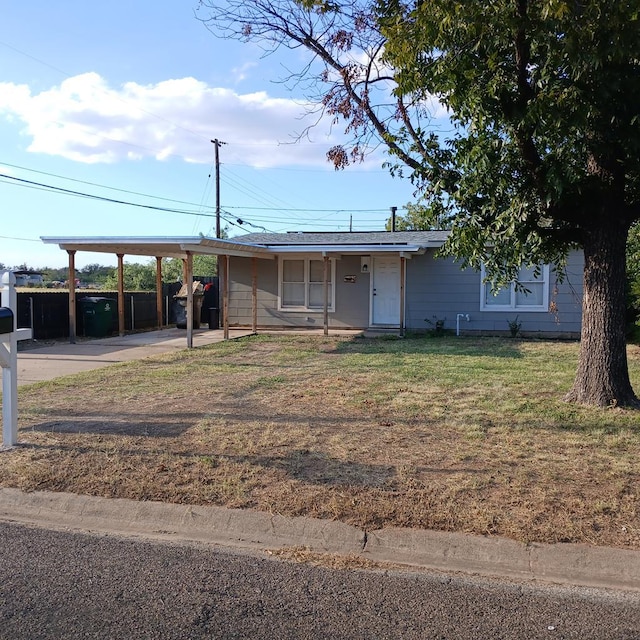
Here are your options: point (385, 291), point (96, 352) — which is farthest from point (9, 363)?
point (385, 291)

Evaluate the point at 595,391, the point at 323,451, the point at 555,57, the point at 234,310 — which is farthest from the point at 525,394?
the point at 234,310

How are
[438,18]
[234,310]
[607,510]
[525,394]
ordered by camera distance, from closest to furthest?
[607,510] < [438,18] < [525,394] < [234,310]

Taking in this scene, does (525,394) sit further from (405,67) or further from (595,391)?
(405,67)

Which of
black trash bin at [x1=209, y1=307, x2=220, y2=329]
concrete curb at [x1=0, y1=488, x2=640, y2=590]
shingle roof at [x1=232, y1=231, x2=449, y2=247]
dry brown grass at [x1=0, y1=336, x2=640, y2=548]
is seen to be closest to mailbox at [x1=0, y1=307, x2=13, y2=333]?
dry brown grass at [x1=0, y1=336, x2=640, y2=548]

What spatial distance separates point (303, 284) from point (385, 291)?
2.51 meters

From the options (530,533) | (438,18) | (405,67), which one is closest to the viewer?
(530,533)

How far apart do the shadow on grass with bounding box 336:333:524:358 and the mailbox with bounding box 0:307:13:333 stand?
8.14 meters

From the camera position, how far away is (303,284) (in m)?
18.4

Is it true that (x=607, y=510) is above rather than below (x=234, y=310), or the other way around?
below

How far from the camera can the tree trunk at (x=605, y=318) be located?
23.0ft

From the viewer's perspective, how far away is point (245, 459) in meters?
5.45

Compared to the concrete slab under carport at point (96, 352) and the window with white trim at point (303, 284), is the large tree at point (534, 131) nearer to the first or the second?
the concrete slab under carport at point (96, 352)

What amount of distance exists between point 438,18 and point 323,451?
4350 mm

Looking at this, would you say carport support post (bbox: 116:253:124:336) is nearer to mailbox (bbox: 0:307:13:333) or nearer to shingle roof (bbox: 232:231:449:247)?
shingle roof (bbox: 232:231:449:247)
